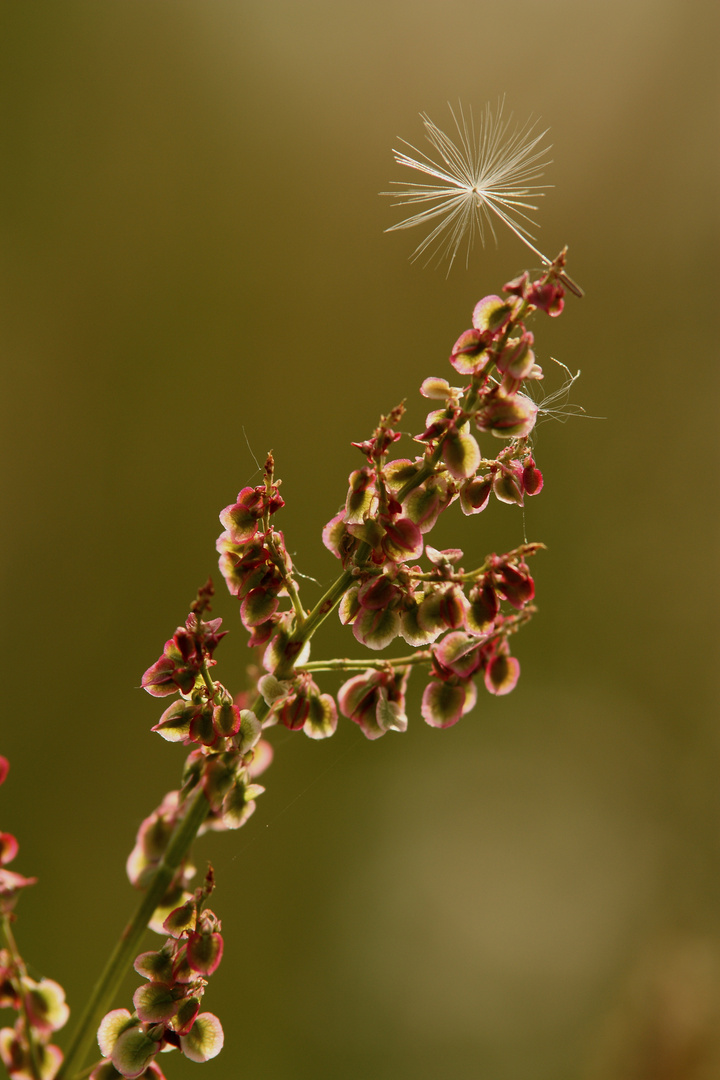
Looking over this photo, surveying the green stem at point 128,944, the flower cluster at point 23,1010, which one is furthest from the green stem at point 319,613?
the flower cluster at point 23,1010

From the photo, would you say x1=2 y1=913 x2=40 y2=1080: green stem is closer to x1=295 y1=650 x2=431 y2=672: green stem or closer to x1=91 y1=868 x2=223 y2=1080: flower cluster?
x1=91 y1=868 x2=223 y2=1080: flower cluster

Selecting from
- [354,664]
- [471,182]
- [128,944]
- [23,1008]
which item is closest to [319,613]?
[354,664]

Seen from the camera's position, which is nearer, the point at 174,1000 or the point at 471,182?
the point at 174,1000

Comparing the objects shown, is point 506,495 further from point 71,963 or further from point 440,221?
point 71,963

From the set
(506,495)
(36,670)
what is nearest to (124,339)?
(36,670)

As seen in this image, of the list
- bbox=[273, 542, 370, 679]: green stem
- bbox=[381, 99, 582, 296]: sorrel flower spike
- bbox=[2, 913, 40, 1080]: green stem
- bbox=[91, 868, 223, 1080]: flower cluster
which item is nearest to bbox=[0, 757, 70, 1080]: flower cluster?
bbox=[2, 913, 40, 1080]: green stem

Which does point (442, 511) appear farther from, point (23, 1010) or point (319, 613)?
point (23, 1010)

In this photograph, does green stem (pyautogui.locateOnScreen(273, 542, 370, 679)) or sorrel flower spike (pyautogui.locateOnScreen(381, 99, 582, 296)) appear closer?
green stem (pyautogui.locateOnScreen(273, 542, 370, 679))
